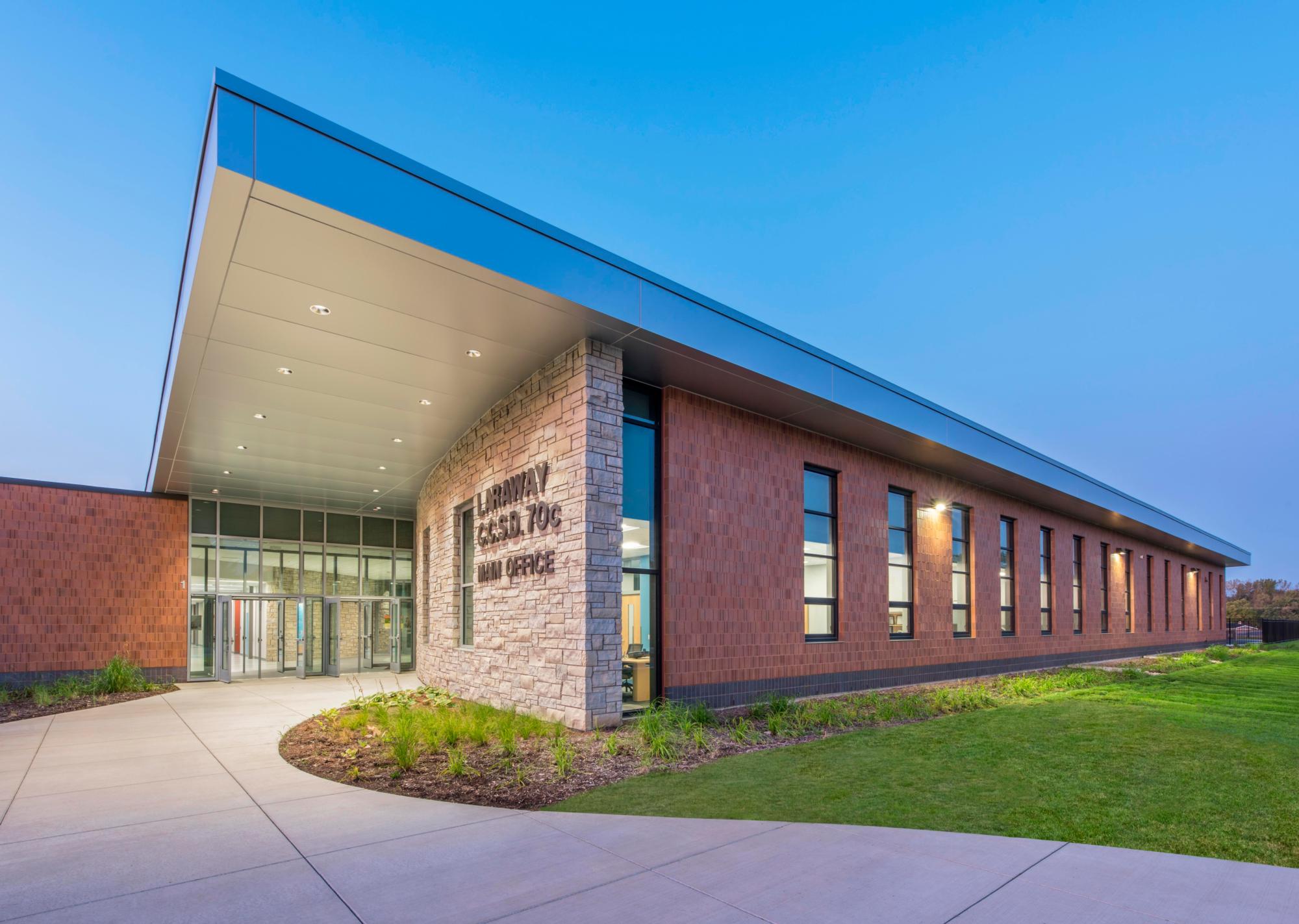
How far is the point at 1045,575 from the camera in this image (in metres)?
22.3

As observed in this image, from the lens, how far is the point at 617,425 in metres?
10.1

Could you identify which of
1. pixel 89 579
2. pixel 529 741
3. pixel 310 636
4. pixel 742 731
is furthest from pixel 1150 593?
pixel 89 579

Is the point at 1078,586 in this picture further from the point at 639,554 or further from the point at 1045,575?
the point at 639,554

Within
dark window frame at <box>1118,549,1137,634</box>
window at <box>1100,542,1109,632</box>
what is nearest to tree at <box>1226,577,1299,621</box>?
dark window frame at <box>1118,549,1137,634</box>

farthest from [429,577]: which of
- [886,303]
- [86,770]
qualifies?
[886,303]

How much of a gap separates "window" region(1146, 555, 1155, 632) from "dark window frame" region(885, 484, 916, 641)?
19.1m

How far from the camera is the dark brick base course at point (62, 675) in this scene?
→ 16.5 meters

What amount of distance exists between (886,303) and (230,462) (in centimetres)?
19466

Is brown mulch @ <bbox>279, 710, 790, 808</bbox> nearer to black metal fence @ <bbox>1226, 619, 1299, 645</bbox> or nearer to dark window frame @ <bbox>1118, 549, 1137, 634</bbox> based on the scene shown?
dark window frame @ <bbox>1118, 549, 1137, 634</bbox>

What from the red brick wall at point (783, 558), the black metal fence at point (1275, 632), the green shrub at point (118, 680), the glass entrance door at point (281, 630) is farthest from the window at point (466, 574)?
the black metal fence at point (1275, 632)

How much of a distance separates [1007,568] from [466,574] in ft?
47.3

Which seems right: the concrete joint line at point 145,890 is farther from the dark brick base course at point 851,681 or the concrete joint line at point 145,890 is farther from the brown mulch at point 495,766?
the dark brick base course at point 851,681

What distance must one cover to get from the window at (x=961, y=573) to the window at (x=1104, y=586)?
33.4 feet

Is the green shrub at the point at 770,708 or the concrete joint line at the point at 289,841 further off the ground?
the concrete joint line at the point at 289,841
